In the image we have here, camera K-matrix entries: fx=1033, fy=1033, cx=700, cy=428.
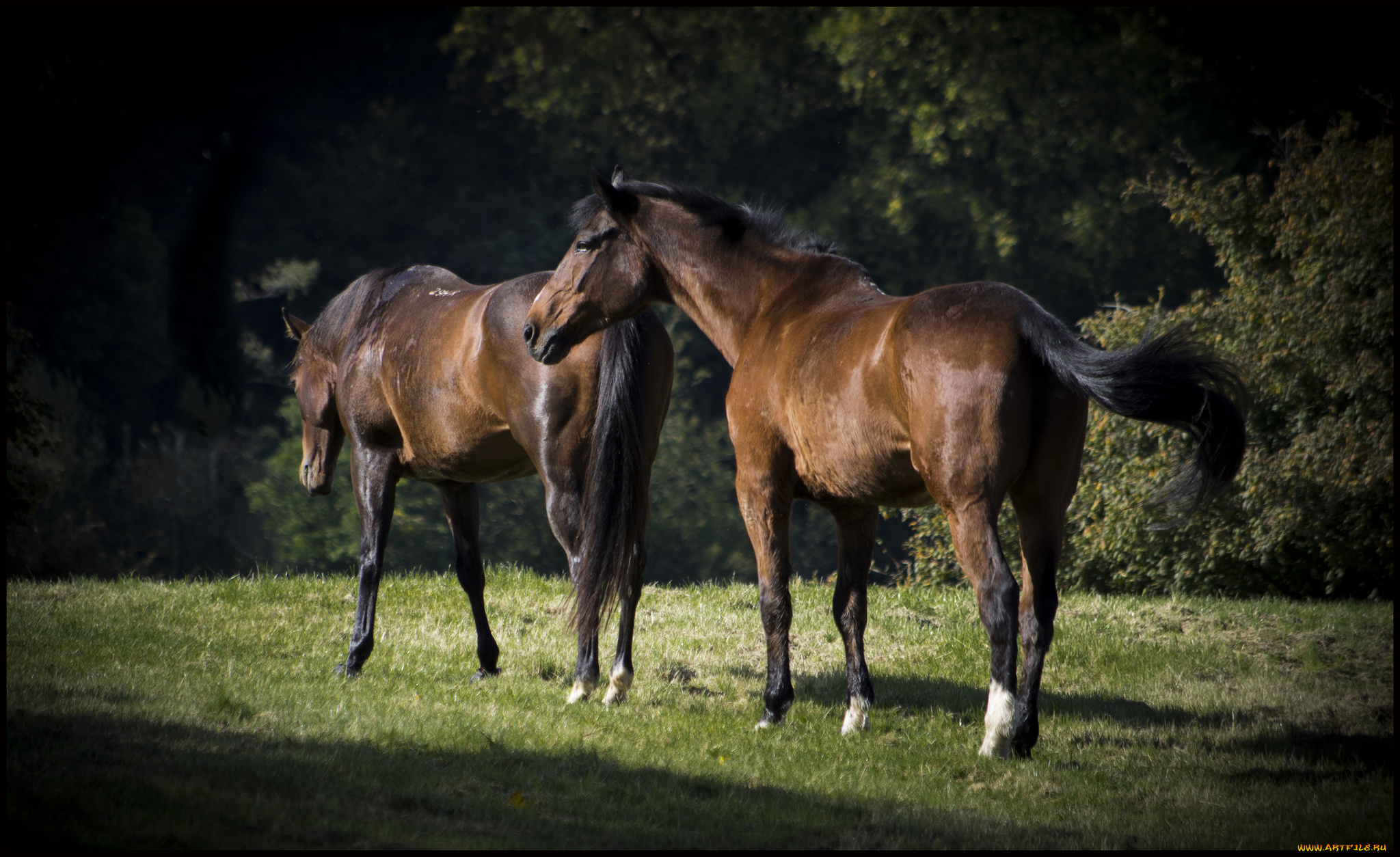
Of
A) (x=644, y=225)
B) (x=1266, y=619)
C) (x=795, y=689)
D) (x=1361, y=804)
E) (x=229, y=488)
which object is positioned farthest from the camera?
(x=229, y=488)

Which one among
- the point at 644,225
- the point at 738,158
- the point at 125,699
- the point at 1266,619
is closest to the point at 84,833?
the point at 125,699

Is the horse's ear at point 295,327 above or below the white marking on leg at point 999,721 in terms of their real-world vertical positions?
above

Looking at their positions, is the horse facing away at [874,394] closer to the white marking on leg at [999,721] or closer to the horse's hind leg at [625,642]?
the white marking on leg at [999,721]

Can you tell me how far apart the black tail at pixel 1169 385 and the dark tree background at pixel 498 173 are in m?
14.0

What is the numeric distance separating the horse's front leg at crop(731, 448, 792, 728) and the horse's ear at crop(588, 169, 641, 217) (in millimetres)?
1448

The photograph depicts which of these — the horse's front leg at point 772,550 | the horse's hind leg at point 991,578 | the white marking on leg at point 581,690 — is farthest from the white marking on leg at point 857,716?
→ the white marking on leg at point 581,690

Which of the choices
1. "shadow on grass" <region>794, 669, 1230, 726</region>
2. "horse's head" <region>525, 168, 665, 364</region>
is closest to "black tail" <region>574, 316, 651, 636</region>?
"horse's head" <region>525, 168, 665, 364</region>

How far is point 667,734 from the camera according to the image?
4.83 meters

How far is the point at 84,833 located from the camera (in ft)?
9.88

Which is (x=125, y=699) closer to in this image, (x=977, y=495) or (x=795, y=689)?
(x=795, y=689)

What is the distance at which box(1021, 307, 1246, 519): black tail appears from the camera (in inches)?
157

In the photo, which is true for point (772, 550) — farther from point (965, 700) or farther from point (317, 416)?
point (317, 416)

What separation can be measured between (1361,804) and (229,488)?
19933 mm

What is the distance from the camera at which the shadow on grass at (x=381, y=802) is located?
3176 mm
